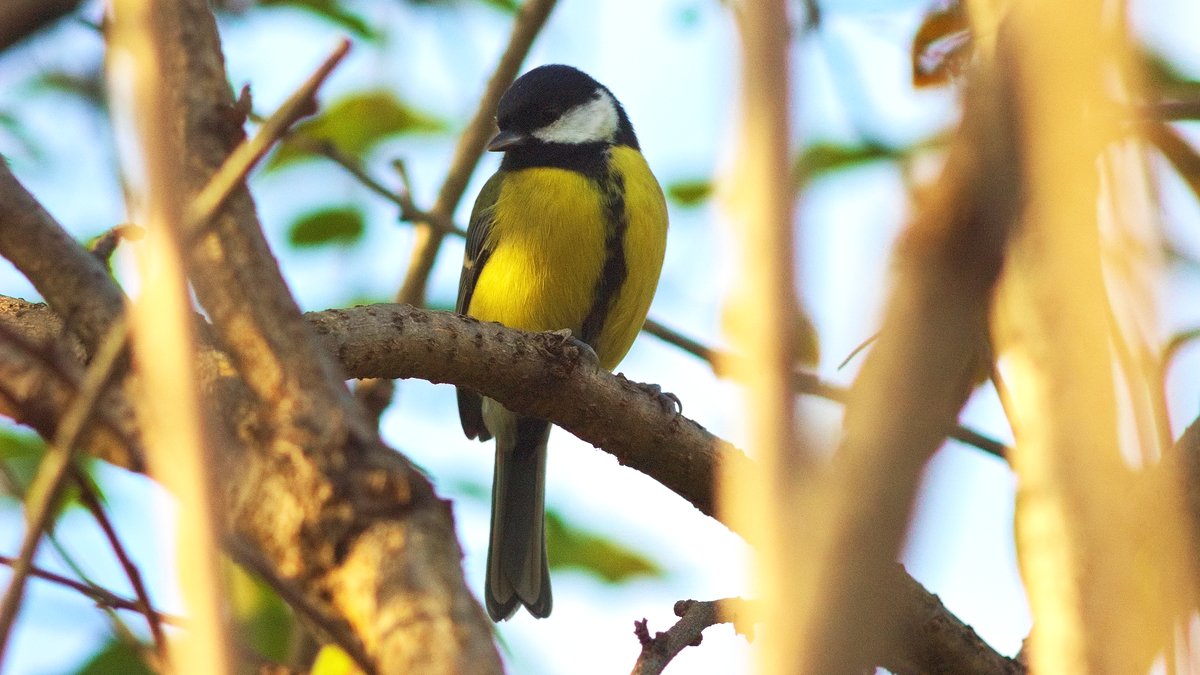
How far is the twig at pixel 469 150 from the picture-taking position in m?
4.12

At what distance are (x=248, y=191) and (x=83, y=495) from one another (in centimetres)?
32

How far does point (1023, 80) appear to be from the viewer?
2.34 ft

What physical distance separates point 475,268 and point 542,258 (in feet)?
1.05

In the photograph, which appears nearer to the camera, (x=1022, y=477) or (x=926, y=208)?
(x=926, y=208)

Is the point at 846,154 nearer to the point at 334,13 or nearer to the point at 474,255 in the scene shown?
the point at 474,255

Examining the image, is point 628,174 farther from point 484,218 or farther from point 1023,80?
point 1023,80

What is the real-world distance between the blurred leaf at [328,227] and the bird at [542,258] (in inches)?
15.5

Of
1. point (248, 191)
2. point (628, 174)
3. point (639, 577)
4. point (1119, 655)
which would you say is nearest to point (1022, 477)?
point (1119, 655)

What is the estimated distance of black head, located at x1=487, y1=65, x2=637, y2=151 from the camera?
15.1 ft

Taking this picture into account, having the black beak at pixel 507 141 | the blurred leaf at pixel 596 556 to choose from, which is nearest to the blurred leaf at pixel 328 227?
the black beak at pixel 507 141

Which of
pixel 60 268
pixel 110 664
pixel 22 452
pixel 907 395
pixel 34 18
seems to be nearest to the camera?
pixel 907 395

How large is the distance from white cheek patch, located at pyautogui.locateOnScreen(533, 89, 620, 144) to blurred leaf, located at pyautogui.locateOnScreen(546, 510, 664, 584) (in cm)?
147

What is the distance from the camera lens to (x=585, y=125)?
4.84 meters

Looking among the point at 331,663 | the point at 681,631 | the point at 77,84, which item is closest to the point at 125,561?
the point at 331,663
